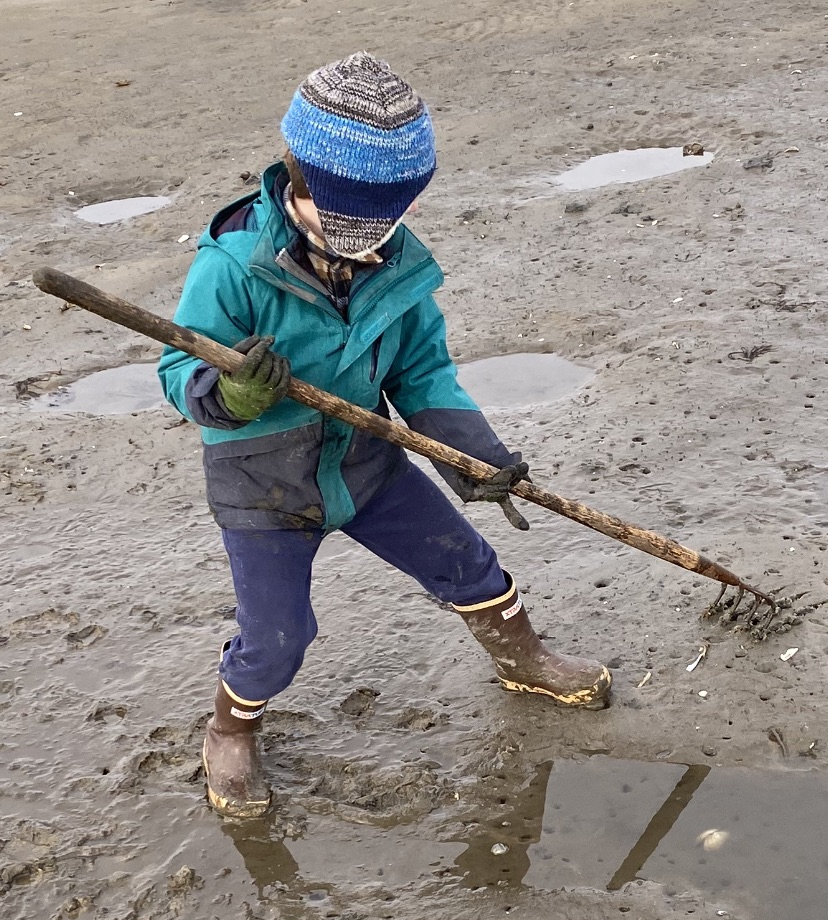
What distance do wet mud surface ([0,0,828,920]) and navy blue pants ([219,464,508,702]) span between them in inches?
16.4

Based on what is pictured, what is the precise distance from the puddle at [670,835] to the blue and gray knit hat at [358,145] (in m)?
1.49

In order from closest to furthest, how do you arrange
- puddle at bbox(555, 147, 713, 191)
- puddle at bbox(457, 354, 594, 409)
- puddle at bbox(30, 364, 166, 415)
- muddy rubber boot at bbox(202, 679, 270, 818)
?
muddy rubber boot at bbox(202, 679, 270, 818), puddle at bbox(457, 354, 594, 409), puddle at bbox(30, 364, 166, 415), puddle at bbox(555, 147, 713, 191)

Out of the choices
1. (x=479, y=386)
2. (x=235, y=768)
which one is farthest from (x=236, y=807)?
(x=479, y=386)

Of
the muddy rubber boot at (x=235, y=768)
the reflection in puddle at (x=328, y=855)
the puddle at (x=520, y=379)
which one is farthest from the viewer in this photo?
the puddle at (x=520, y=379)

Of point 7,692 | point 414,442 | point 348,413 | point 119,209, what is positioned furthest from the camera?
point 119,209

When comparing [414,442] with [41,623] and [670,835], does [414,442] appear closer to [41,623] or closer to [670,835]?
[670,835]

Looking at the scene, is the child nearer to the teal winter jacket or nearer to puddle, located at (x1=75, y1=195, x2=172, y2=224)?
the teal winter jacket

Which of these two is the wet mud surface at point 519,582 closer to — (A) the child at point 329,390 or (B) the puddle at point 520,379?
(B) the puddle at point 520,379

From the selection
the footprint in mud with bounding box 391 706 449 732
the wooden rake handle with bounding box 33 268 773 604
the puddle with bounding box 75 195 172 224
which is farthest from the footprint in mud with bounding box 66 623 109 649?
the puddle with bounding box 75 195 172 224

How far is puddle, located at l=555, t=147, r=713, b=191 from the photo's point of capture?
6301mm

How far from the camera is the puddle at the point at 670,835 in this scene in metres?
2.61

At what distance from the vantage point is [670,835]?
2.76m

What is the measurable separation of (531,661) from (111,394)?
2519mm

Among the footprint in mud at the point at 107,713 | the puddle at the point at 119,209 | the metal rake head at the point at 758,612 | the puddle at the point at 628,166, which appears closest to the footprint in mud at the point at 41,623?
→ the footprint in mud at the point at 107,713
